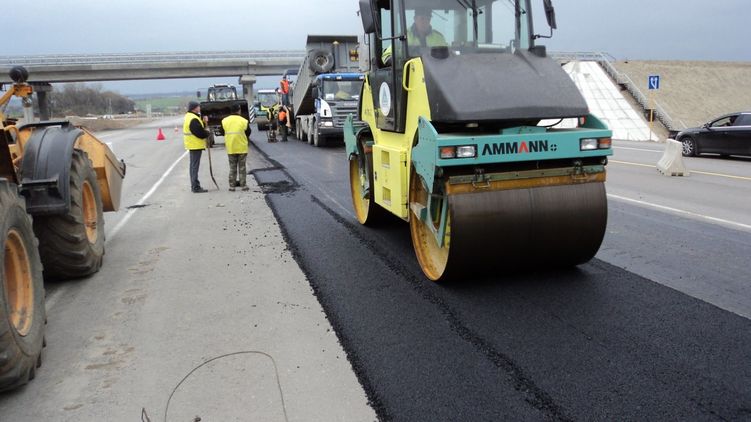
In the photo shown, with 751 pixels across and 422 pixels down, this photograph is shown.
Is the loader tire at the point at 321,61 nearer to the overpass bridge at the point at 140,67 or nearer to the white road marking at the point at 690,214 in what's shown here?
the white road marking at the point at 690,214

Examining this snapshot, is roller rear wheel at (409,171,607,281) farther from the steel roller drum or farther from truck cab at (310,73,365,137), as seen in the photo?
truck cab at (310,73,365,137)

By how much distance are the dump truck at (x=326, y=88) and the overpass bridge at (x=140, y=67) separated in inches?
1149

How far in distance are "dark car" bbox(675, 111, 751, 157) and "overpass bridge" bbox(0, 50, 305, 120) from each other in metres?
38.8

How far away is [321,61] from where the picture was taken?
21.3 m

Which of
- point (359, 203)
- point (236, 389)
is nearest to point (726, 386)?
point (236, 389)

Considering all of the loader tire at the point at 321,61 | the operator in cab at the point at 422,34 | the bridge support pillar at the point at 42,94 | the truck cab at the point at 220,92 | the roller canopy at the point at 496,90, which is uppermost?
the bridge support pillar at the point at 42,94

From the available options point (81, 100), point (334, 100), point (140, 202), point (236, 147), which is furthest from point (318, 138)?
point (81, 100)

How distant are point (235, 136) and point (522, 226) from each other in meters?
7.84

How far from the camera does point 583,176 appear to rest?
479cm

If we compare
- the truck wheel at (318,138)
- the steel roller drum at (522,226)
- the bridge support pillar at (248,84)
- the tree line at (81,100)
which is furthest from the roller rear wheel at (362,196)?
the tree line at (81,100)

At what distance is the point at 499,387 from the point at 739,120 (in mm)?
15839

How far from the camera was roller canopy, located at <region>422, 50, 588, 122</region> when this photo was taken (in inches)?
181

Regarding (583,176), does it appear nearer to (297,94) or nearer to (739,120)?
(739,120)

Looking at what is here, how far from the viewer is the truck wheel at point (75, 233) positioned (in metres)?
5.05
